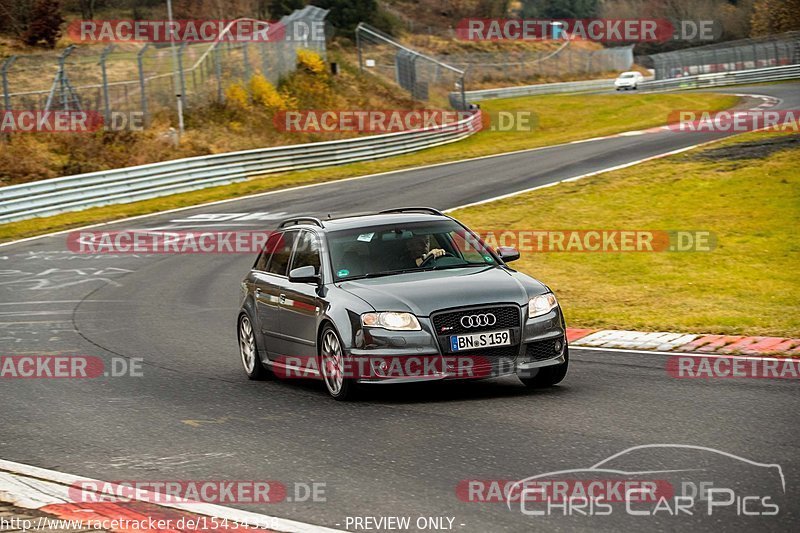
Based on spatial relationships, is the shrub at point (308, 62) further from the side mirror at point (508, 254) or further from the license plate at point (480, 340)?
the license plate at point (480, 340)

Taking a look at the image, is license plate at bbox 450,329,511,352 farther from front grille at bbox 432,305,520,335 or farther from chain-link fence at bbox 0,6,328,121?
chain-link fence at bbox 0,6,328,121

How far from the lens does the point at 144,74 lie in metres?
42.6

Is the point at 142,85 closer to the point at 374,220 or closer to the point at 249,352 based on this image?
the point at 249,352

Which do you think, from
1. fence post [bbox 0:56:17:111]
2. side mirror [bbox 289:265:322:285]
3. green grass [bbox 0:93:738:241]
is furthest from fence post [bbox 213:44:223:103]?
side mirror [bbox 289:265:322:285]

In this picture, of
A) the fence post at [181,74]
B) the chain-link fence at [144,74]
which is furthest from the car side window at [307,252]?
the fence post at [181,74]

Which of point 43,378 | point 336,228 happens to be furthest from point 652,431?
point 43,378

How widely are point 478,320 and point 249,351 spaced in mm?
3358

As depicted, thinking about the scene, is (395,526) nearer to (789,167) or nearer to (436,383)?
(436,383)

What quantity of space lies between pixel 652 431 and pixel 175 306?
1104 cm

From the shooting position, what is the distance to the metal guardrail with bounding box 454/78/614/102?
77688mm

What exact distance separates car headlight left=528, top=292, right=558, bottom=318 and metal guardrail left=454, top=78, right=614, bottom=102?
218ft

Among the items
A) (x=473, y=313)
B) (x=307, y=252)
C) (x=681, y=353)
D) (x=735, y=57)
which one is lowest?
(x=735, y=57)

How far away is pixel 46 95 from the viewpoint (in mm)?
40000

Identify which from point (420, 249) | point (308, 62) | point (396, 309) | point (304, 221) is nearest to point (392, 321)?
point (396, 309)
